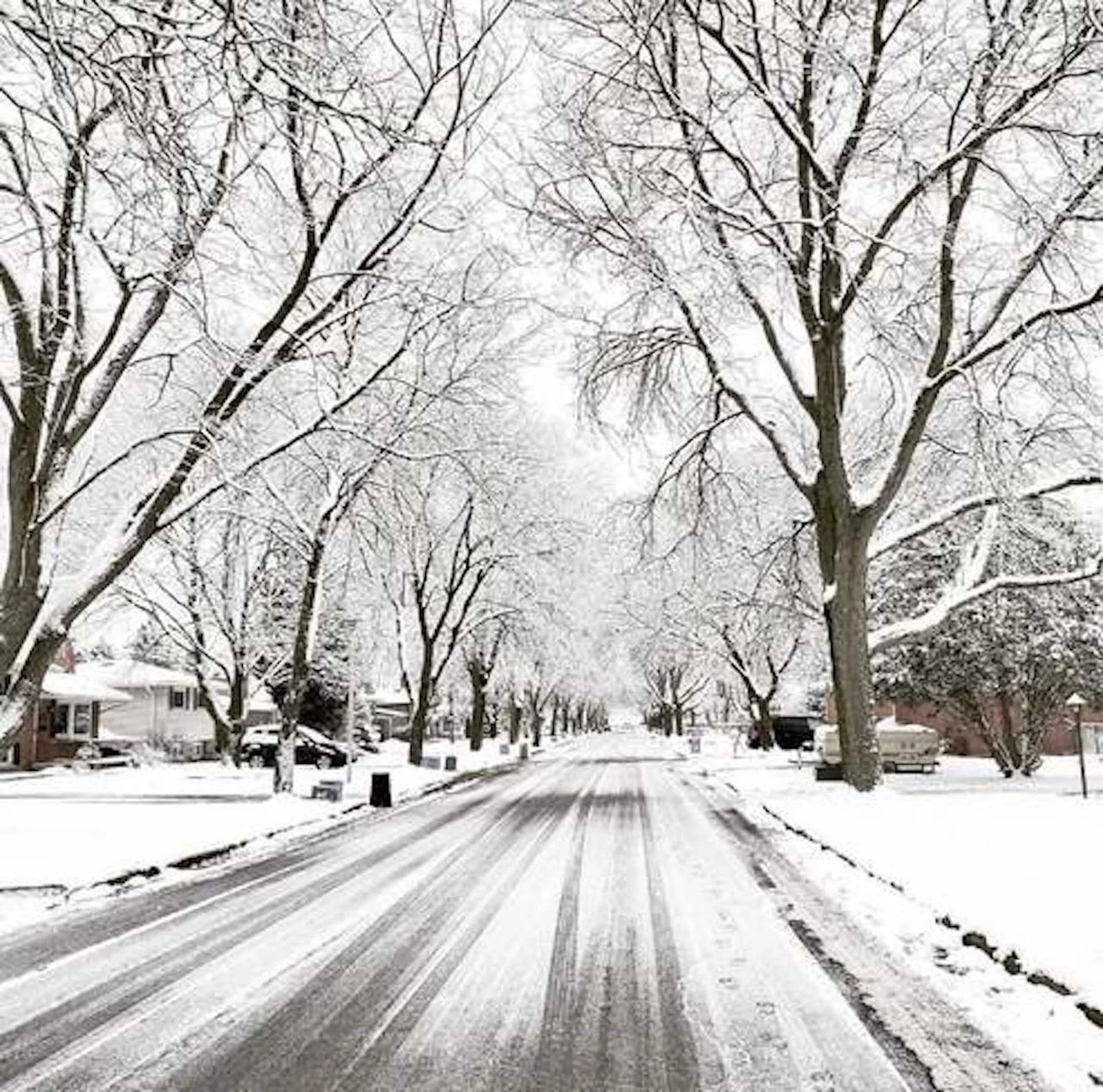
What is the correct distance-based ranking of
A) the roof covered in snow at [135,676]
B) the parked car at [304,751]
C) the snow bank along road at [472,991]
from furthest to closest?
the roof covered in snow at [135,676]
the parked car at [304,751]
the snow bank along road at [472,991]

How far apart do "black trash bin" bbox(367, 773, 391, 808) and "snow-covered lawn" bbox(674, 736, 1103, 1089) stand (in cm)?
755

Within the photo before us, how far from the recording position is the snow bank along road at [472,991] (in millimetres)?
4926

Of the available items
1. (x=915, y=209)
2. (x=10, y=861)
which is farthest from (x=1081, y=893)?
(x=915, y=209)

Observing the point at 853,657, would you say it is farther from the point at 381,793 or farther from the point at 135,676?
the point at 135,676

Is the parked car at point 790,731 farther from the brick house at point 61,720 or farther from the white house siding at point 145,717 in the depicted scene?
the brick house at point 61,720

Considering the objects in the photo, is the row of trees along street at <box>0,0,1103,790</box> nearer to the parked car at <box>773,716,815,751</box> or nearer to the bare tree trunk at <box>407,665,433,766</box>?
the bare tree trunk at <box>407,665,433,766</box>

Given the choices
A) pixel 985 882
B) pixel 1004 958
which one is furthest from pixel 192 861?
pixel 1004 958

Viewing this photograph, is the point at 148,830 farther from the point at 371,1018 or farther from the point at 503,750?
the point at 503,750

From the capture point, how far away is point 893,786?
27.1 metres

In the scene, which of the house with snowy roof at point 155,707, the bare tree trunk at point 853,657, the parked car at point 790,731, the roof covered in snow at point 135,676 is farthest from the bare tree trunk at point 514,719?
the bare tree trunk at point 853,657

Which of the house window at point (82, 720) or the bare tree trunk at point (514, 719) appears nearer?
the house window at point (82, 720)

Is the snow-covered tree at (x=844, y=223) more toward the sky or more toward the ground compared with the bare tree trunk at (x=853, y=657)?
more toward the sky

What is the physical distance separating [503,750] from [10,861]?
122ft

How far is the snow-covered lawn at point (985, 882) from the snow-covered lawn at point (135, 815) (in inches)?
291
